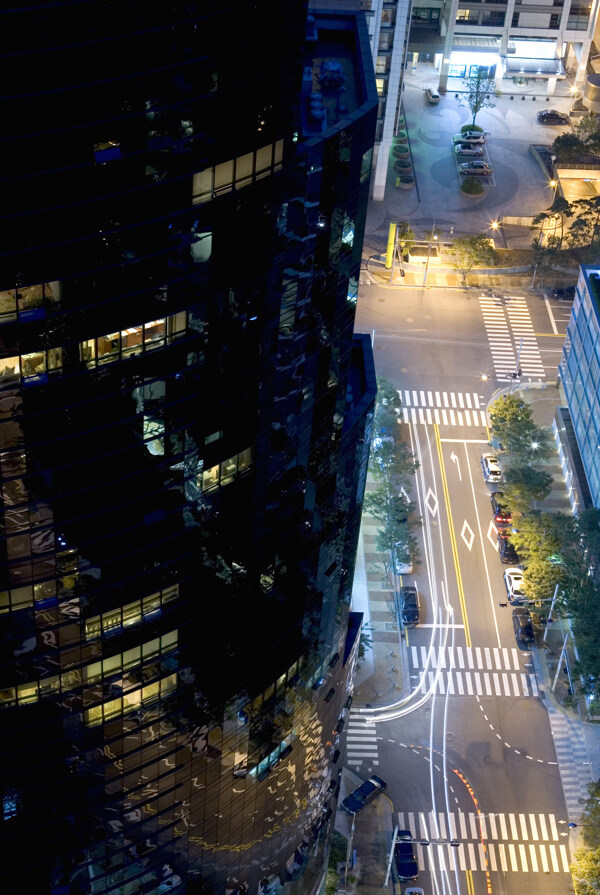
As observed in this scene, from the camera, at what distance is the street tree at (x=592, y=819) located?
17975cm

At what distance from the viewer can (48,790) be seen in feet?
361

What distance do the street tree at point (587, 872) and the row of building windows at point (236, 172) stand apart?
3958 inches

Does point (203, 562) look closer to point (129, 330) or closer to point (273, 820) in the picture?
point (129, 330)

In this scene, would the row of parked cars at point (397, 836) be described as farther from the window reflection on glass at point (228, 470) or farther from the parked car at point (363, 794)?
the window reflection on glass at point (228, 470)

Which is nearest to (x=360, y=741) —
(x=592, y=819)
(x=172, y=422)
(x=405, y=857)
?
(x=405, y=857)

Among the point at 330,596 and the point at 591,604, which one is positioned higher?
the point at 330,596

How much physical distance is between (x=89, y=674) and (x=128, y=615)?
463 centimetres

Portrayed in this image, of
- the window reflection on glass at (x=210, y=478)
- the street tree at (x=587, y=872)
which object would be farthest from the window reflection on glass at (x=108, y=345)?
the street tree at (x=587, y=872)

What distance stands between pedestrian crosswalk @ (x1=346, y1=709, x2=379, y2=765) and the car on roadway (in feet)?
36.7

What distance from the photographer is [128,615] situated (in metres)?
107

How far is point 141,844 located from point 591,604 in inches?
3544

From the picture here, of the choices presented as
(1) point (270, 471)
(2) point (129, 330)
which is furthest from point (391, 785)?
(2) point (129, 330)

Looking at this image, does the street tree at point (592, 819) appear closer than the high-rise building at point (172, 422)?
No

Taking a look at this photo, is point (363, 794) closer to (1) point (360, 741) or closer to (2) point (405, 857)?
(1) point (360, 741)
